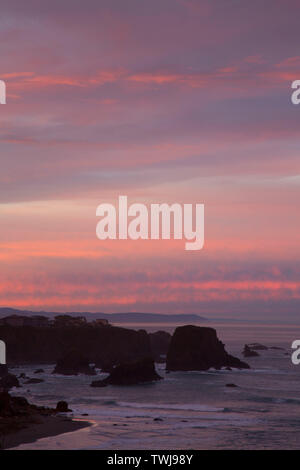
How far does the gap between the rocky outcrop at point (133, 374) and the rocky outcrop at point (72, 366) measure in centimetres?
1537

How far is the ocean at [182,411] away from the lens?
6638 centimetres

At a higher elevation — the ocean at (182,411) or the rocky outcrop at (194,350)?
the rocky outcrop at (194,350)

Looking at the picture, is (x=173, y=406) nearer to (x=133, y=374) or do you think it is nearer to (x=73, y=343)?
(x=133, y=374)

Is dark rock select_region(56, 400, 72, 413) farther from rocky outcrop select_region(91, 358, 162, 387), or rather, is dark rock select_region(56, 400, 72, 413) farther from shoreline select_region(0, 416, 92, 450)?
rocky outcrop select_region(91, 358, 162, 387)

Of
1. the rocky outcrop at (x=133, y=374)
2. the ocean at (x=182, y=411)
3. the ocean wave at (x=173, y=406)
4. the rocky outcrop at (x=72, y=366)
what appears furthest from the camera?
the rocky outcrop at (x=72, y=366)

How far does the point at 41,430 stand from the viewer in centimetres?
6812

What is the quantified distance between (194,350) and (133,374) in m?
30.8

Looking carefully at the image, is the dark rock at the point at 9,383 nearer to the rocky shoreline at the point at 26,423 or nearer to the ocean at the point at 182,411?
the ocean at the point at 182,411

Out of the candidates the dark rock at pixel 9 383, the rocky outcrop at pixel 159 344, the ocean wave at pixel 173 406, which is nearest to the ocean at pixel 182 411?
the ocean wave at pixel 173 406

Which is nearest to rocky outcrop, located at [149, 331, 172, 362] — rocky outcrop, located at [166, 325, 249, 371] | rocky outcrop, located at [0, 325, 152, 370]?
rocky outcrop, located at [0, 325, 152, 370]

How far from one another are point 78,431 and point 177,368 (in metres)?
79.4

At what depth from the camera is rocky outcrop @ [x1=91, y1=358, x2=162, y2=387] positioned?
120 metres

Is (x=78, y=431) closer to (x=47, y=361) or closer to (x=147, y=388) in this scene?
(x=147, y=388)

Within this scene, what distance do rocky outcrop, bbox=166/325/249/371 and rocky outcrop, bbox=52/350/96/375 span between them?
1839cm
